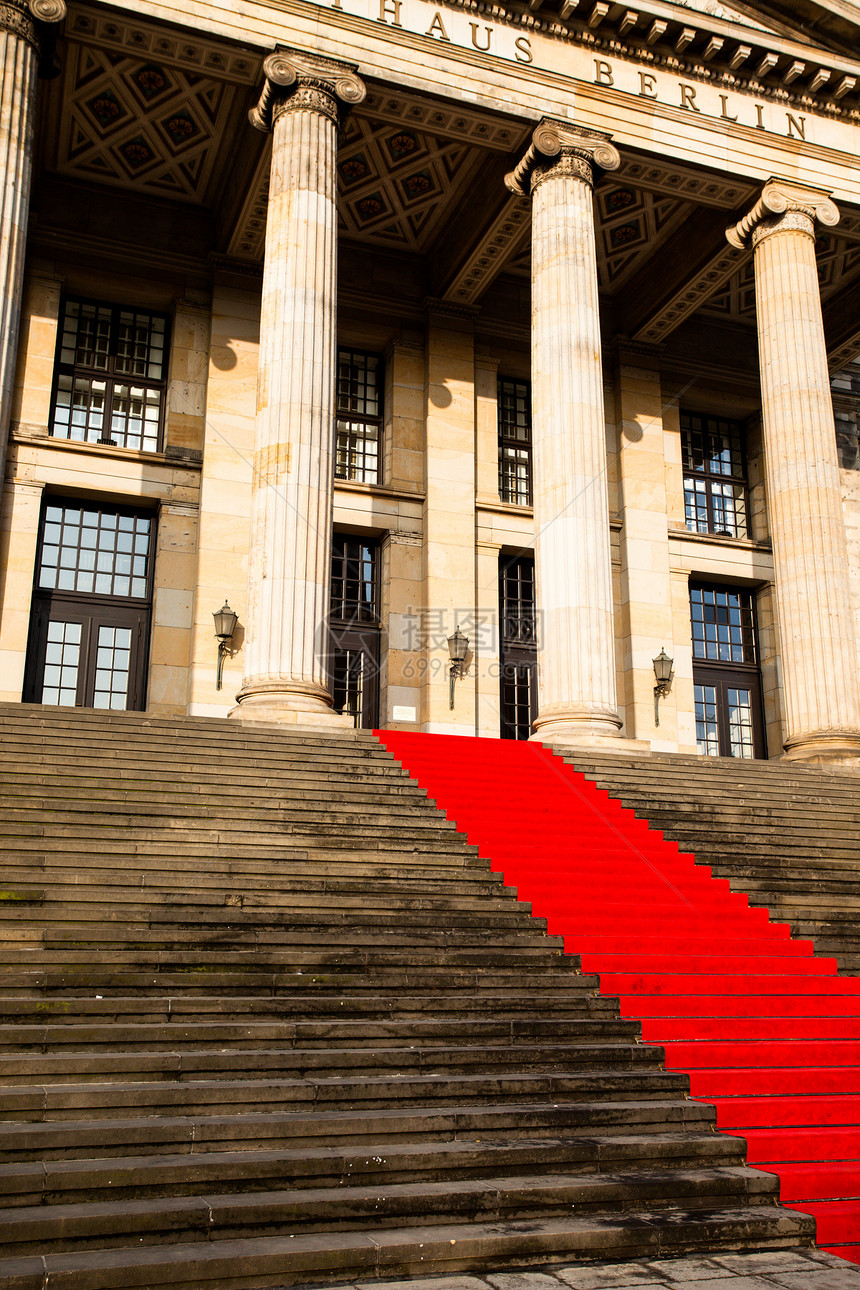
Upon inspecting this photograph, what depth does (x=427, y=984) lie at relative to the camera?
752cm

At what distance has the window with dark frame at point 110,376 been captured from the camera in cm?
1994

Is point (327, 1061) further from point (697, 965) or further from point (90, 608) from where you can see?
point (90, 608)

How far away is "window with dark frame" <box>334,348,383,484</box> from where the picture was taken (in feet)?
71.6

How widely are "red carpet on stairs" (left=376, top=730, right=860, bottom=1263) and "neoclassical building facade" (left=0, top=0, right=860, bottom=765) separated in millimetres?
3047

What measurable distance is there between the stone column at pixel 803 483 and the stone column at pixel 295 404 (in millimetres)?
7813

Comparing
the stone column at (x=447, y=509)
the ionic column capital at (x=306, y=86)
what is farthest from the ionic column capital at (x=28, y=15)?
the stone column at (x=447, y=509)

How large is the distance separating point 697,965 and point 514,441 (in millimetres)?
16110

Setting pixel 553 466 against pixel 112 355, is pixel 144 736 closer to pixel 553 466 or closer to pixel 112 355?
pixel 553 466

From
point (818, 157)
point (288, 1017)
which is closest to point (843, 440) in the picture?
point (818, 157)

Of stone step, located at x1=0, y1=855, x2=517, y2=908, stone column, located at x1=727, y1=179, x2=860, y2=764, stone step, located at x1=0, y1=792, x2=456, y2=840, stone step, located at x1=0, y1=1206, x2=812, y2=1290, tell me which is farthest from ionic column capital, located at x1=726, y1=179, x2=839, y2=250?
stone step, located at x1=0, y1=1206, x2=812, y2=1290

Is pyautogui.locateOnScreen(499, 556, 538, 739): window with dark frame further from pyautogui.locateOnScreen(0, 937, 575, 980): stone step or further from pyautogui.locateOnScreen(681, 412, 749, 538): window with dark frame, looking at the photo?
pyautogui.locateOnScreen(0, 937, 575, 980): stone step

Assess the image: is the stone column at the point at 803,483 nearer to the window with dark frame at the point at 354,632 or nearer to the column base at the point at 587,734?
the column base at the point at 587,734

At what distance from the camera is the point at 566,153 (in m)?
17.8

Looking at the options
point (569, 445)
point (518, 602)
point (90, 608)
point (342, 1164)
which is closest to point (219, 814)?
point (342, 1164)
